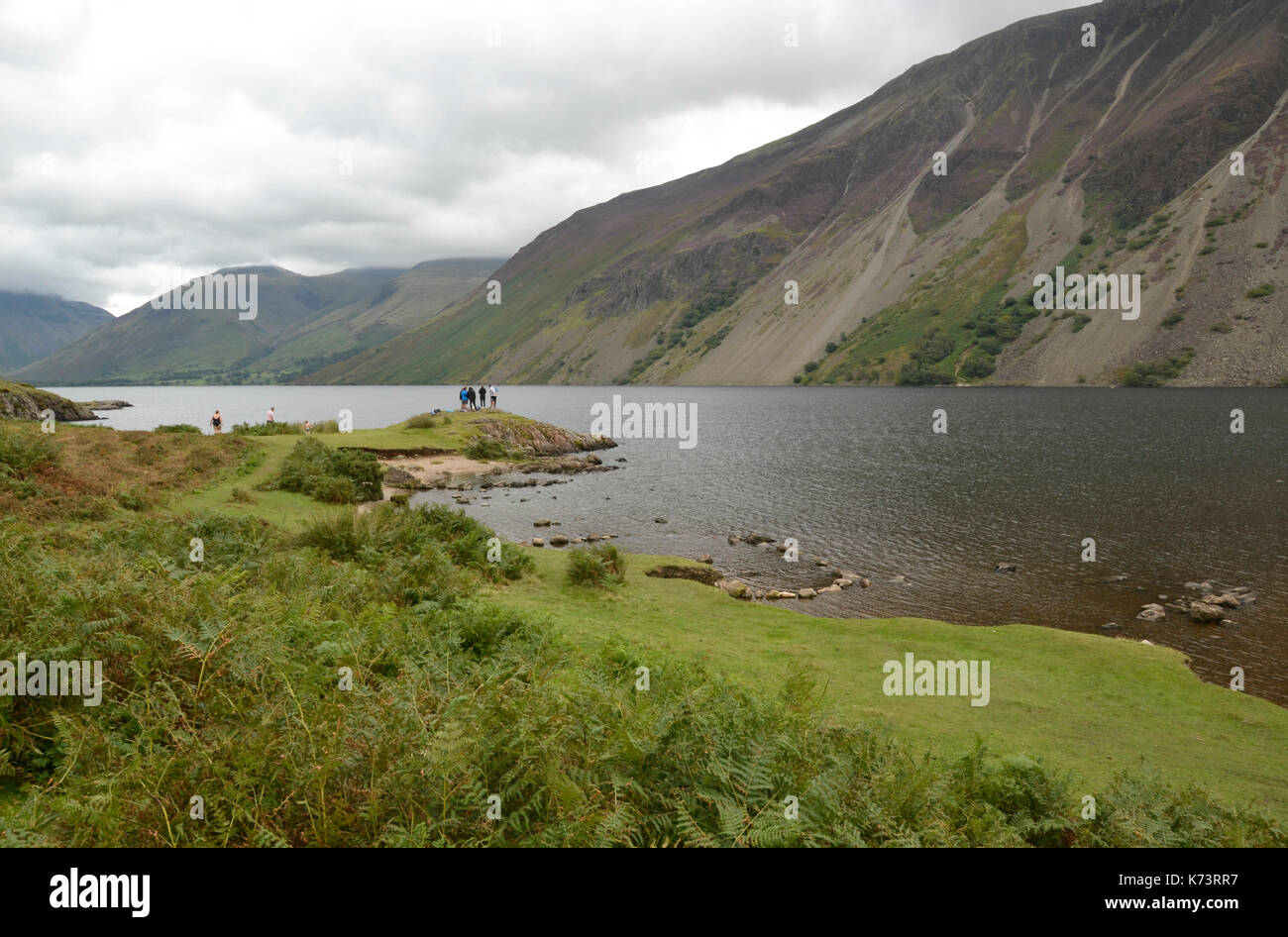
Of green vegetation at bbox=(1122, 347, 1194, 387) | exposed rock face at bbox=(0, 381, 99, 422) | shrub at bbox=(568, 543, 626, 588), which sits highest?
green vegetation at bbox=(1122, 347, 1194, 387)

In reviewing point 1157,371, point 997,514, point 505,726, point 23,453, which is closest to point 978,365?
point 1157,371

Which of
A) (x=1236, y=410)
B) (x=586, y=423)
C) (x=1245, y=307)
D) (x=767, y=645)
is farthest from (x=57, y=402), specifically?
(x=1245, y=307)

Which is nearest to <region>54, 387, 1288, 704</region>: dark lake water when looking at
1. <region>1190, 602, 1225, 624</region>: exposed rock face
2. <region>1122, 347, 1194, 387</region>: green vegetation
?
<region>1190, 602, 1225, 624</region>: exposed rock face

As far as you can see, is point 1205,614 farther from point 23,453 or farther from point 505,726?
point 23,453

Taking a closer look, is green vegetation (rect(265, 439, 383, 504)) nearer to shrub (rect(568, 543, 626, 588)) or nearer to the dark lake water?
the dark lake water

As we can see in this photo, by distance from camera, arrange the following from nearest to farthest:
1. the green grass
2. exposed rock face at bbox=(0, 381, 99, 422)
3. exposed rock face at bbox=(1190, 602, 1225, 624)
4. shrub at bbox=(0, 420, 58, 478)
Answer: the green grass → shrub at bbox=(0, 420, 58, 478) → exposed rock face at bbox=(1190, 602, 1225, 624) → exposed rock face at bbox=(0, 381, 99, 422)
